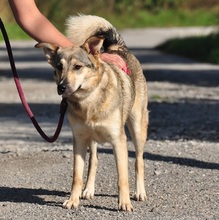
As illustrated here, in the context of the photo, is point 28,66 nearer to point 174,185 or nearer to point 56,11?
point 56,11

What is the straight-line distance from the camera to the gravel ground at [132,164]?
7.32m

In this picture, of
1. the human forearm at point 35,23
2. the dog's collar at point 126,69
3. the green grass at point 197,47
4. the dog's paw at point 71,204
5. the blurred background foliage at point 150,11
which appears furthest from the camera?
the blurred background foliage at point 150,11

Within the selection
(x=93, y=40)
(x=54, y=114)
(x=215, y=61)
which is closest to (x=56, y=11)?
(x=215, y=61)

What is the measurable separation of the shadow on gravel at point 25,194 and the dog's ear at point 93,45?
123 centimetres

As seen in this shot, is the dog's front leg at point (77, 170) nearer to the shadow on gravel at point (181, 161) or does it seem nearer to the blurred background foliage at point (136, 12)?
the shadow on gravel at point (181, 161)

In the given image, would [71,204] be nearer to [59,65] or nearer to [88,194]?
[88,194]

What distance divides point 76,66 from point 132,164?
7.05ft

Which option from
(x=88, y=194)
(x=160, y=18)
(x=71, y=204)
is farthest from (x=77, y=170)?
(x=160, y=18)

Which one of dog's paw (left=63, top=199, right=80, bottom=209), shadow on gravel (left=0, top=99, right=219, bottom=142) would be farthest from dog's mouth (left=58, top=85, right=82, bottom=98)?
shadow on gravel (left=0, top=99, right=219, bottom=142)

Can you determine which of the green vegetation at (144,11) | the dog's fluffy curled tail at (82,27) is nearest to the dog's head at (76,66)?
the dog's fluffy curled tail at (82,27)

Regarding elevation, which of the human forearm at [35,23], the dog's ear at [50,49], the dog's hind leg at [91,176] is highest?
the human forearm at [35,23]

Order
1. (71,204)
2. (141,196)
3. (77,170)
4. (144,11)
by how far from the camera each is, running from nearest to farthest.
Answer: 1. (71,204)
2. (77,170)
3. (141,196)
4. (144,11)

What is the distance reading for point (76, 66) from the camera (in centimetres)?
712

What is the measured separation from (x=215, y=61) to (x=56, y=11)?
41.6 feet
